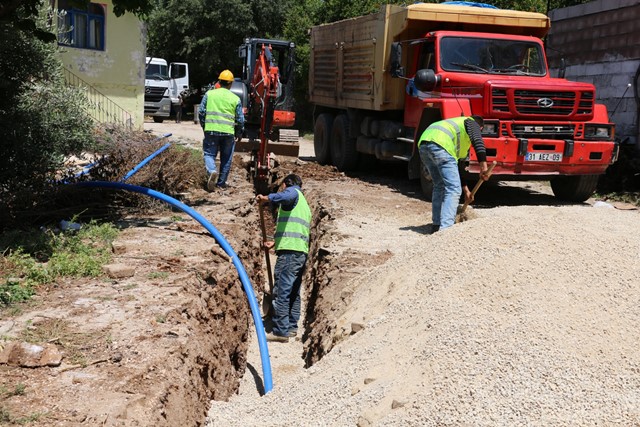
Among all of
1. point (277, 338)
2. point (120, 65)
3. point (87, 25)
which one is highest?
point (87, 25)

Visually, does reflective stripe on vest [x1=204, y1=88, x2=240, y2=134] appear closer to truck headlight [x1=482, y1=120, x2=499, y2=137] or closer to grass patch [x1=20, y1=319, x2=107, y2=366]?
truck headlight [x1=482, y1=120, x2=499, y2=137]

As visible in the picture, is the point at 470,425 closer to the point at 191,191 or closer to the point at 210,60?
the point at 191,191

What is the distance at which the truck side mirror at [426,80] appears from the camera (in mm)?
11227

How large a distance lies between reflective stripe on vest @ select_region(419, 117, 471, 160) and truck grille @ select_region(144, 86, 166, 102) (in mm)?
21892

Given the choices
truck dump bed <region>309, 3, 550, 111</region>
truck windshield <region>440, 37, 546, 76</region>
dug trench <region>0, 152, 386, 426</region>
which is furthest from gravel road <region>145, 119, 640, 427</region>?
truck dump bed <region>309, 3, 550, 111</region>

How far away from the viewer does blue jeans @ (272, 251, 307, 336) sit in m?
7.61

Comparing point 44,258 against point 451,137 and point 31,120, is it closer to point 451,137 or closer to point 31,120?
point 31,120

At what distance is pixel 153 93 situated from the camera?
29344mm

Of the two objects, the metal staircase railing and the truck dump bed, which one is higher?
the truck dump bed

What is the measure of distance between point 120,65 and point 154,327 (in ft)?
46.7

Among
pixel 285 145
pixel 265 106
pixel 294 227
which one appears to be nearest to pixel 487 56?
pixel 265 106

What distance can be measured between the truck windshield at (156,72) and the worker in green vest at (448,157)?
22629 mm

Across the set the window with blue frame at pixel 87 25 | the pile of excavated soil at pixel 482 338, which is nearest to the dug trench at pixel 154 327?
the pile of excavated soil at pixel 482 338

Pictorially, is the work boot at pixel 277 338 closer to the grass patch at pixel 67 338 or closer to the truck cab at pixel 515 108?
the grass patch at pixel 67 338
